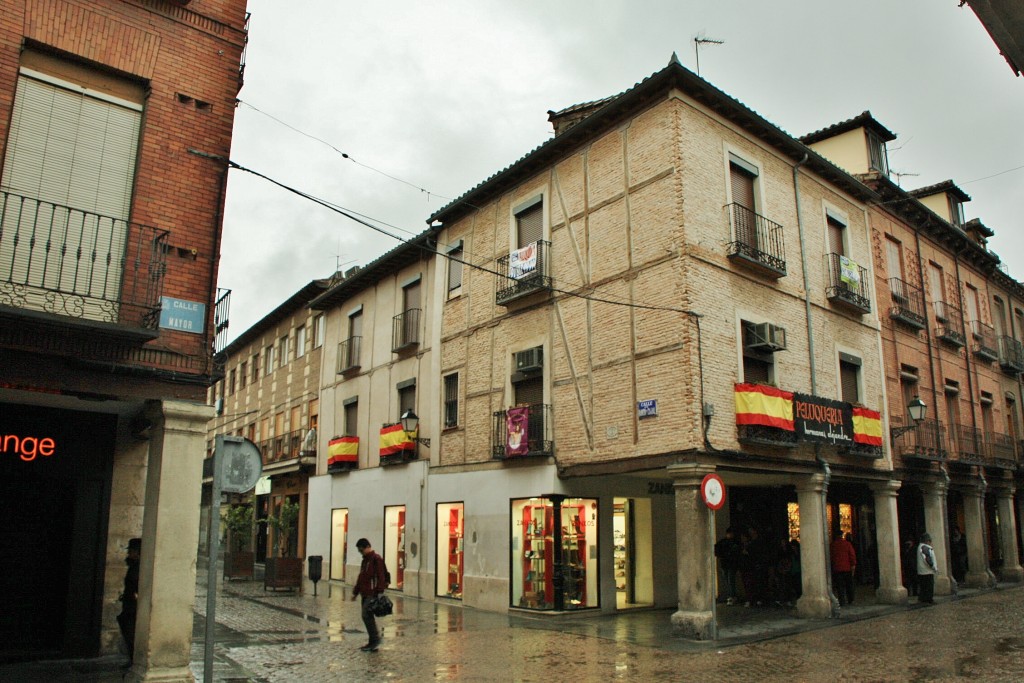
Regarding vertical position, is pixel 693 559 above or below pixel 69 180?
below

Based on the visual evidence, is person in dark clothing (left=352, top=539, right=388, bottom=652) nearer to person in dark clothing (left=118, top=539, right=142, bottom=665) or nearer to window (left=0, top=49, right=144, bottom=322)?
person in dark clothing (left=118, top=539, right=142, bottom=665)

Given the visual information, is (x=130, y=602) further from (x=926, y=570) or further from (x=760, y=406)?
(x=926, y=570)

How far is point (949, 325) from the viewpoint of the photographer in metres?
23.1

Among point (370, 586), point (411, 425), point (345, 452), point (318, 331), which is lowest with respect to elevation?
point (370, 586)

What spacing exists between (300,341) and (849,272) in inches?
806

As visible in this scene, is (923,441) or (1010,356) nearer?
(923,441)

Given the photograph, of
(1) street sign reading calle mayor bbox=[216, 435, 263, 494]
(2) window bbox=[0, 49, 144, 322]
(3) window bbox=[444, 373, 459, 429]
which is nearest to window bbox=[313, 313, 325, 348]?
(3) window bbox=[444, 373, 459, 429]

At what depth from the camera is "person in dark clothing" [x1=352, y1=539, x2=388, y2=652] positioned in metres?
12.1

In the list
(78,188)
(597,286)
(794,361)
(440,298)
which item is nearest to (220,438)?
(78,188)

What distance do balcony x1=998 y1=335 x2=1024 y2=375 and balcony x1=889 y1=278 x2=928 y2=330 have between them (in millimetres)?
6688

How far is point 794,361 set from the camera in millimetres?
16438

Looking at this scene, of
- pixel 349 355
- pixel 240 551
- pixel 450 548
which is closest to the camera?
pixel 450 548

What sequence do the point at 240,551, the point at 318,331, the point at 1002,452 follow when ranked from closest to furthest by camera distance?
the point at 1002,452, the point at 240,551, the point at 318,331

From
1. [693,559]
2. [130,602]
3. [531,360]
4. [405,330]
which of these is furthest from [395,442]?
[130,602]
